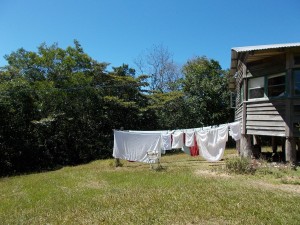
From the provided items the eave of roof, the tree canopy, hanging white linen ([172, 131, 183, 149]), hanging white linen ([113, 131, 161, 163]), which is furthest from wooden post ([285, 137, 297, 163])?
the tree canopy

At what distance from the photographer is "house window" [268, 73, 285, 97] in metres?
10.7

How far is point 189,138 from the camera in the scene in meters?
12.8

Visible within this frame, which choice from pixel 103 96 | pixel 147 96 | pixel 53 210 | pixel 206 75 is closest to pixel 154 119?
pixel 147 96

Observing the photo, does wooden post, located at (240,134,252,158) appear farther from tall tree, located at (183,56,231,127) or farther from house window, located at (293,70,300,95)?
tall tree, located at (183,56,231,127)

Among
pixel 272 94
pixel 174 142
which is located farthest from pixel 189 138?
pixel 272 94

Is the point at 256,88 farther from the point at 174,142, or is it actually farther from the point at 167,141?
the point at 167,141

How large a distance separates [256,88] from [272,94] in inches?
31.7

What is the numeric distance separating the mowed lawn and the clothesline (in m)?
1.82

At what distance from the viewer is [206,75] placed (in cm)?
2277

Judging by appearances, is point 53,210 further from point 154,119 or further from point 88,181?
point 154,119

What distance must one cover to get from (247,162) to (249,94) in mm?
3304

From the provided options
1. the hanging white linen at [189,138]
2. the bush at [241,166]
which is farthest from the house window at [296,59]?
the hanging white linen at [189,138]

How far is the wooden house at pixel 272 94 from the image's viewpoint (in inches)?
404

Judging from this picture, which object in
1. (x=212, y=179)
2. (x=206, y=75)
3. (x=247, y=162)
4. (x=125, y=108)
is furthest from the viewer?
(x=206, y=75)
